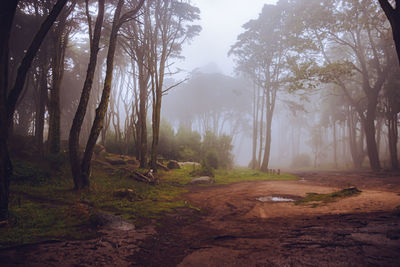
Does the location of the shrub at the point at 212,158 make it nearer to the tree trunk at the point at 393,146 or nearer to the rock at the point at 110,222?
the rock at the point at 110,222

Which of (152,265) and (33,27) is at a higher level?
(33,27)

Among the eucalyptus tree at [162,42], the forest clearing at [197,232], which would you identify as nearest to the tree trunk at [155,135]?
the eucalyptus tree at [162,42]

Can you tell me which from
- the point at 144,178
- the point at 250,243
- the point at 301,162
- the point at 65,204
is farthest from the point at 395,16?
the point at 301,162

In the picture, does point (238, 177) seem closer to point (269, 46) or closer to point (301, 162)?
point (269, 46)

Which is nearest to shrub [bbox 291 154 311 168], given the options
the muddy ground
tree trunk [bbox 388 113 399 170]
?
tree trunk [bbox 388 113 399 170]

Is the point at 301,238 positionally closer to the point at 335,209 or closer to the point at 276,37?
the point at 335,209

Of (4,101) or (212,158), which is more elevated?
(4,101)

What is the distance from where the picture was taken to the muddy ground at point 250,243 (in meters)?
2.41

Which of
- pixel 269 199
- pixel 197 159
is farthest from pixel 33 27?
pixel 269 199

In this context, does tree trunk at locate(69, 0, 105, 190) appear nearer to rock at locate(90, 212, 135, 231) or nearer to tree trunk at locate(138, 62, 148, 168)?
rock at locate(90, 212, 135, 231)

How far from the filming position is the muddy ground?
2.41 metres

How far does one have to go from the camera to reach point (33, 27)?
42.3 feet

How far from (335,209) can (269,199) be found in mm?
2075

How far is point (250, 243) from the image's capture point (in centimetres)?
296
